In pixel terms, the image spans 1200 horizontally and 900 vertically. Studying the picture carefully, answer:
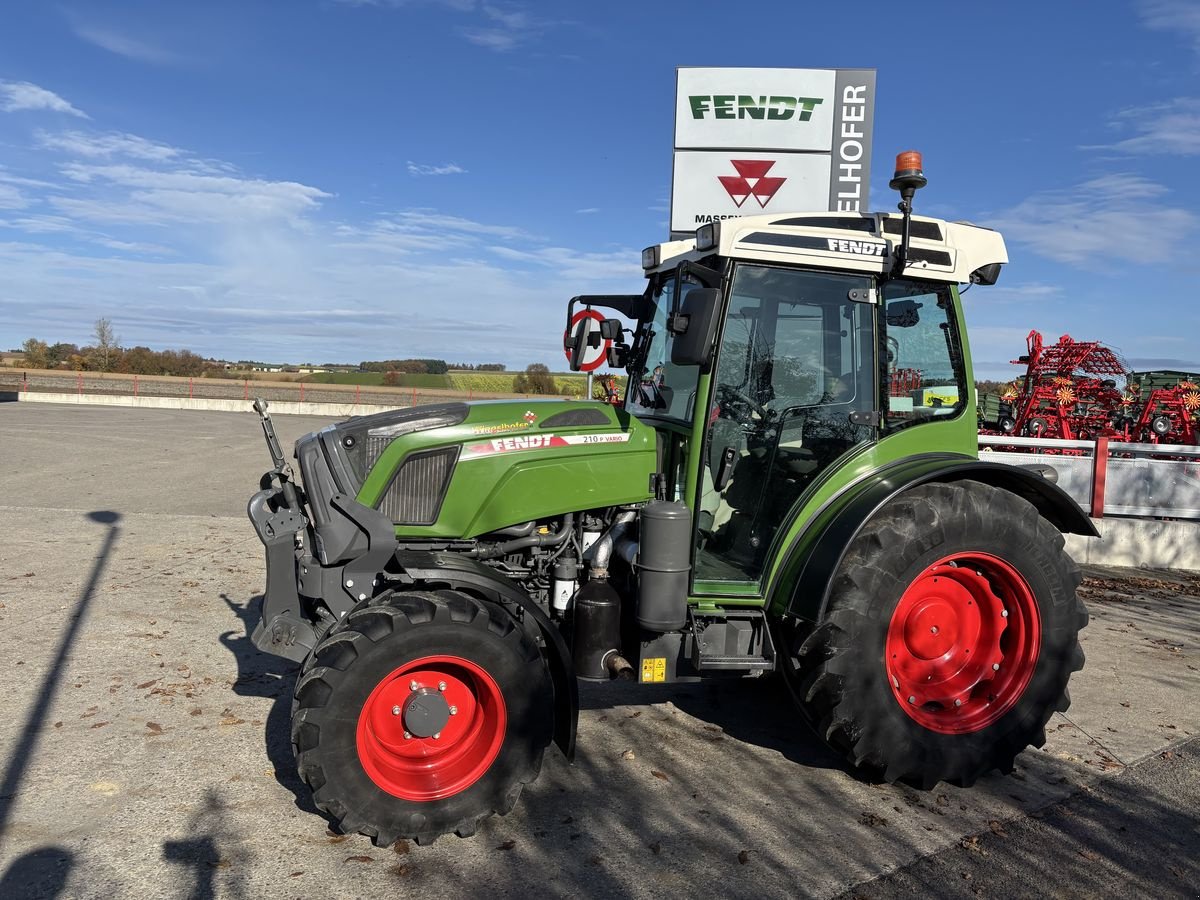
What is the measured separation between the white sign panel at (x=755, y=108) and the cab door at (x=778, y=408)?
6.20 m

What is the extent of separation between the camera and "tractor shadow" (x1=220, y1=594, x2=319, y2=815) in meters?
3.73

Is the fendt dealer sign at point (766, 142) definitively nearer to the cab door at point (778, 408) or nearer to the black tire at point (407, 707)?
the cab door at point (778, 408)

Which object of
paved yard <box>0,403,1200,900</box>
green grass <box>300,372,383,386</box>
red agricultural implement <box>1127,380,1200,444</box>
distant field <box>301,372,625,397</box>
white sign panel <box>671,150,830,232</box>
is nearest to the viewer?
paved yard <box>0,403,1200,900</box>

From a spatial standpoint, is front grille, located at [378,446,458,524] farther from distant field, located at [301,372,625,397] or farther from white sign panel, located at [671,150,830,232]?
distant field, located at [301,372,625,397]

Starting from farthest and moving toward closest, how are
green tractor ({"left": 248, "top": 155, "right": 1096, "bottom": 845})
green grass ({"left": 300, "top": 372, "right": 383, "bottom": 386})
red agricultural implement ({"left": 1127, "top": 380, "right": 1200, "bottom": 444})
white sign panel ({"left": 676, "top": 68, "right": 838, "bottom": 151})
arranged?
green grass ({"left": 300, "top": 372, "right": 383, "bottom": 386}), red agricultural implement ({"left": 1127, "top": 380, "right": 1200, "bottom": 444}), white sign panel ({"left": 676, "top": 68, "right": 838, "bottom": 151}), green tractor ({"left": 248, "top": 155, "right": 1096, "bottom": 845})

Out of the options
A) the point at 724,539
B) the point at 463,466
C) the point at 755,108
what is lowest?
the point at 724,539

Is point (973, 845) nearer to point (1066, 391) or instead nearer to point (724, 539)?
point (724, 539)

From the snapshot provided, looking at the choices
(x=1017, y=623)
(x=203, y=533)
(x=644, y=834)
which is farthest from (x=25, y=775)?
(x=203, y=533)

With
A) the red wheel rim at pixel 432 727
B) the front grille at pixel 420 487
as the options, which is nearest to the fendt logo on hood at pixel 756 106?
the front grille at pixel 420 487

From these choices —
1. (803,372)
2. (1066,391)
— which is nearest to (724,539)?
(803,372)

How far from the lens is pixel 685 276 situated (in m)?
3.81

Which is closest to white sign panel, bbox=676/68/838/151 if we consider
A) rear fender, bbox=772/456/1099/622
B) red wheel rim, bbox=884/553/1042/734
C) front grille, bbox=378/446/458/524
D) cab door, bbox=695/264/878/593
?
cab door, bbox=695/264/878/593

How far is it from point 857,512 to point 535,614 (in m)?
1.45

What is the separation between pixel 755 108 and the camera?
941cm
